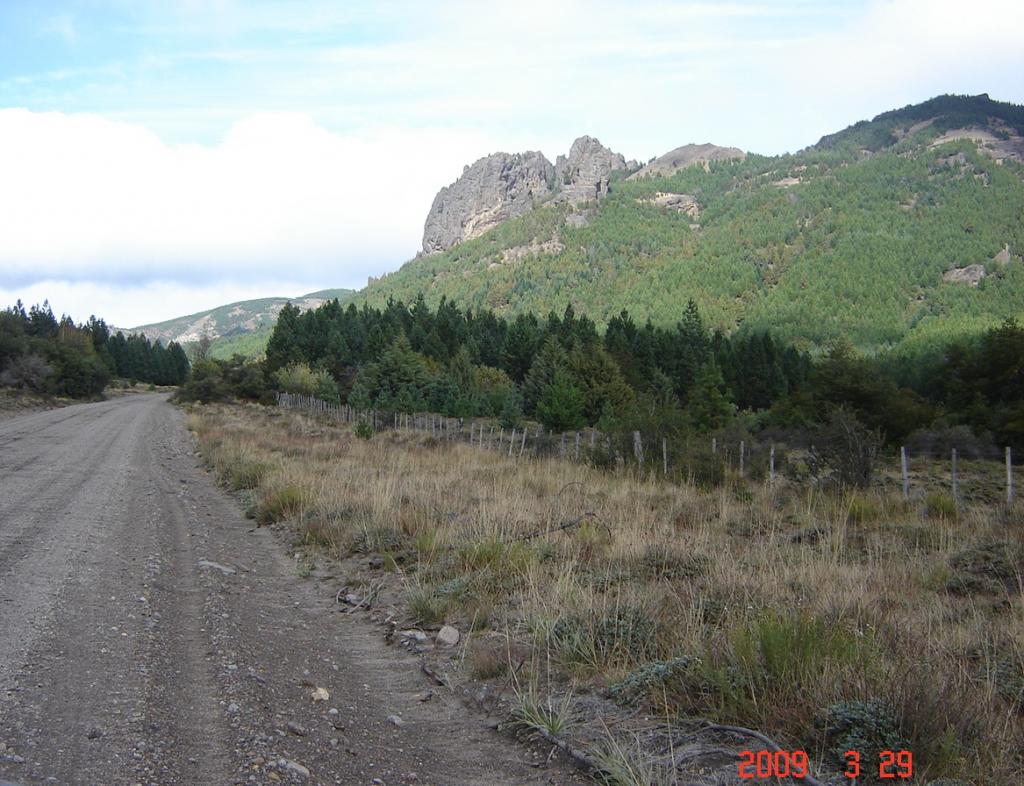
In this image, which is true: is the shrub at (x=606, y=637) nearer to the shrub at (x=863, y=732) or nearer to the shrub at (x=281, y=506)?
the shrub at (x=863, y=732)

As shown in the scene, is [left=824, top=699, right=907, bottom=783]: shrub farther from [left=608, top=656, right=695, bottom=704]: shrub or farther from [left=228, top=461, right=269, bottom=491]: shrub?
[left=228, top=461, right=269, bottom=491]: shrub

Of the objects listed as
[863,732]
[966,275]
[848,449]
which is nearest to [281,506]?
[863,732]

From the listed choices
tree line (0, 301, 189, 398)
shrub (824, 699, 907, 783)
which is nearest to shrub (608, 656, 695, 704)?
shrub (824, 699, 907, 783)

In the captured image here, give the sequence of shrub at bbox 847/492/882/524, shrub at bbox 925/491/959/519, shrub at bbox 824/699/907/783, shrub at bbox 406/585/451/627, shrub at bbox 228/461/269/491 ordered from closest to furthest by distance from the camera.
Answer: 1. shrub at bbox 824/699/907/783
2. shrub at bbox 406/585/451/627
3. shrub at bbox 847/492/882/524
4. shrub at bbox 925/491/959/519
5. shrub at bbox 228/461/269/491

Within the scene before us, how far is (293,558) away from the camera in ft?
28.1

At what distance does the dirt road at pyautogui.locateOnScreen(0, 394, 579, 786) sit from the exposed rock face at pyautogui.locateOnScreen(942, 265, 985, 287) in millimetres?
182638

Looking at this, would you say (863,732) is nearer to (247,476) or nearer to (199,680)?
(199,680)

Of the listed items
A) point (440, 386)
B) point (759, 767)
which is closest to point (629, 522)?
point (759, 767)

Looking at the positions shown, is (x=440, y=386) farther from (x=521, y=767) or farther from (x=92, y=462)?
(x=521, y=767)

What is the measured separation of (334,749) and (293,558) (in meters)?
5.16

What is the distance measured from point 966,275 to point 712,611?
612 feet

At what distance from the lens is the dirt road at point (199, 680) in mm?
3416

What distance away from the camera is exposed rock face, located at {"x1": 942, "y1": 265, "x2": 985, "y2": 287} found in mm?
156750

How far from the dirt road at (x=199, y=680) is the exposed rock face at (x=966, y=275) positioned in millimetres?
182638
